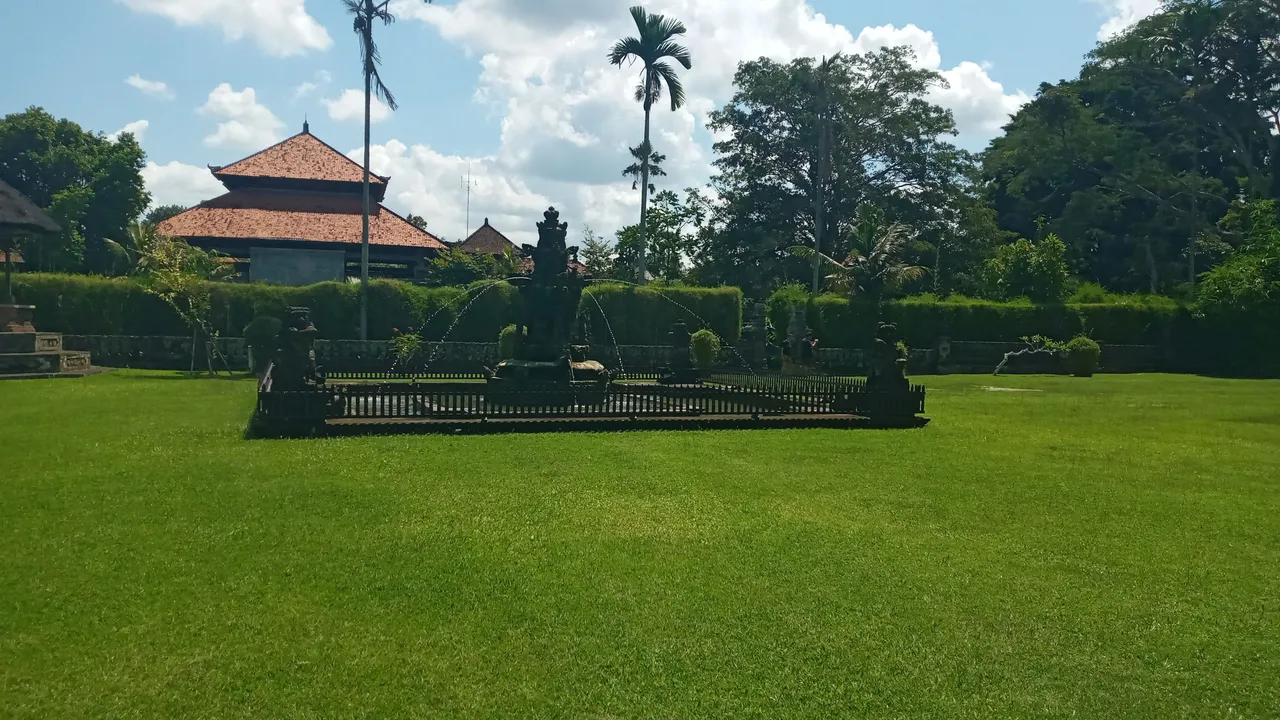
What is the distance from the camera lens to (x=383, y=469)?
1030 centimetres

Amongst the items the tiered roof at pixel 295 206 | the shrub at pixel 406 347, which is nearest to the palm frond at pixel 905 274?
the tiered roof at pixel 295 206

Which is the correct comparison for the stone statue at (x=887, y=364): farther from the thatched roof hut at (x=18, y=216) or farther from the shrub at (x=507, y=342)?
the thatched roof hut at (x=18, y=216)

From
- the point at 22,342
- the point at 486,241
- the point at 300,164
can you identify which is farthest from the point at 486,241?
the point at 22,342

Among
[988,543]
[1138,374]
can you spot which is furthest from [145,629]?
[1138,374]

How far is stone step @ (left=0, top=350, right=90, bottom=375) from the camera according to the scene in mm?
22719

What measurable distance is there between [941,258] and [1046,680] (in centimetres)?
4517

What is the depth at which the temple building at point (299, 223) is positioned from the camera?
37.4 meters

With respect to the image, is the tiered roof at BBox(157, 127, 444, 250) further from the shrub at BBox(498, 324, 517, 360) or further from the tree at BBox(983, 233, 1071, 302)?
the tree at BBox(983, 233, 1071, 302)

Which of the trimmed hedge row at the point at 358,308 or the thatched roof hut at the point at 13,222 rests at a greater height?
the thatched roof hut at the point at 13,222

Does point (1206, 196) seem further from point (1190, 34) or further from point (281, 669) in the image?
point (281, 669)

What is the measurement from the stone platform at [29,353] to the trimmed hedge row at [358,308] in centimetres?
235

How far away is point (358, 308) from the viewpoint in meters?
30.5

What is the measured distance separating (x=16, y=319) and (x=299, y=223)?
553 inches

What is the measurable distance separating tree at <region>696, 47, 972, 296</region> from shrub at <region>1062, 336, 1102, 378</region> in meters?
15.5
